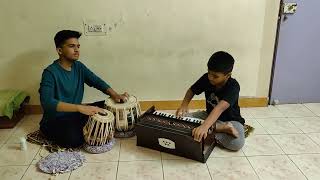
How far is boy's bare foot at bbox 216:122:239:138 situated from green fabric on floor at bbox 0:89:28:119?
5.40ft

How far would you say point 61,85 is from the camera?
2.19 meters

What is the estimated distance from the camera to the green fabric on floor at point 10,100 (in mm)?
2406

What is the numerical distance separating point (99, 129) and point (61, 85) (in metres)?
0.44

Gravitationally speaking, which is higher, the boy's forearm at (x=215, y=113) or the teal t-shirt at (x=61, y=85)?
the teal t-shirt at (x=61, y=85)

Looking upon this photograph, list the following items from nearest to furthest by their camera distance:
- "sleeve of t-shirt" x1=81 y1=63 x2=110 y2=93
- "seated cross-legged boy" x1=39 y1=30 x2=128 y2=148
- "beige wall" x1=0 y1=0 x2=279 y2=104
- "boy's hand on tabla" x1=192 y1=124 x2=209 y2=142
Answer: "boy's hand on tabla" x1=192 y1=124 x2=209 y2=142 < "seated cross-legged boy" x1=39 y1=30 x2=128 y2=148 < "sleeve of t-shirt" x1=81 y1=63 x2=110 y2=93 < "beige wall" x1=0 y1=0 x2=279 y2=104

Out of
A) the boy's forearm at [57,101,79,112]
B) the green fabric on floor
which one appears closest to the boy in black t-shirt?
the boy's forearm at [57,101,79,112]

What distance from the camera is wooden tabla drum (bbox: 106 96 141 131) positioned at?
2.23 m

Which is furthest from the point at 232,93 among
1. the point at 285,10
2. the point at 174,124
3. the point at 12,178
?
the point at 12,178

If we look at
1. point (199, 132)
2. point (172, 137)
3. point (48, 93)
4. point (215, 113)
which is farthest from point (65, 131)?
point (215, 113)

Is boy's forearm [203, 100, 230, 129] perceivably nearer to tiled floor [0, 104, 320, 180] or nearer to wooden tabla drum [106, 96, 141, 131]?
tiled floor [0, 104, 320, 180]

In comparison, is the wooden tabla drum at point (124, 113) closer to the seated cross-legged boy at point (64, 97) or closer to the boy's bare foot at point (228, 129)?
the seated cross-legged boy at point (64, 97)

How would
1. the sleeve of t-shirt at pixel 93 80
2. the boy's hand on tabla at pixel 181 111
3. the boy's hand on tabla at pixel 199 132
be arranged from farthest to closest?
the sleeve of t-shirt at pixel 93 80
the boy's hand on tabla at pixel 181 111
the boy's hand on tabla at pixel 199 132

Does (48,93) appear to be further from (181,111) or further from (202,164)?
(202,164)

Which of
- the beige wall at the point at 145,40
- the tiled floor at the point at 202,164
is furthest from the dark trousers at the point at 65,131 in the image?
the beige wall at the point at 145,40
